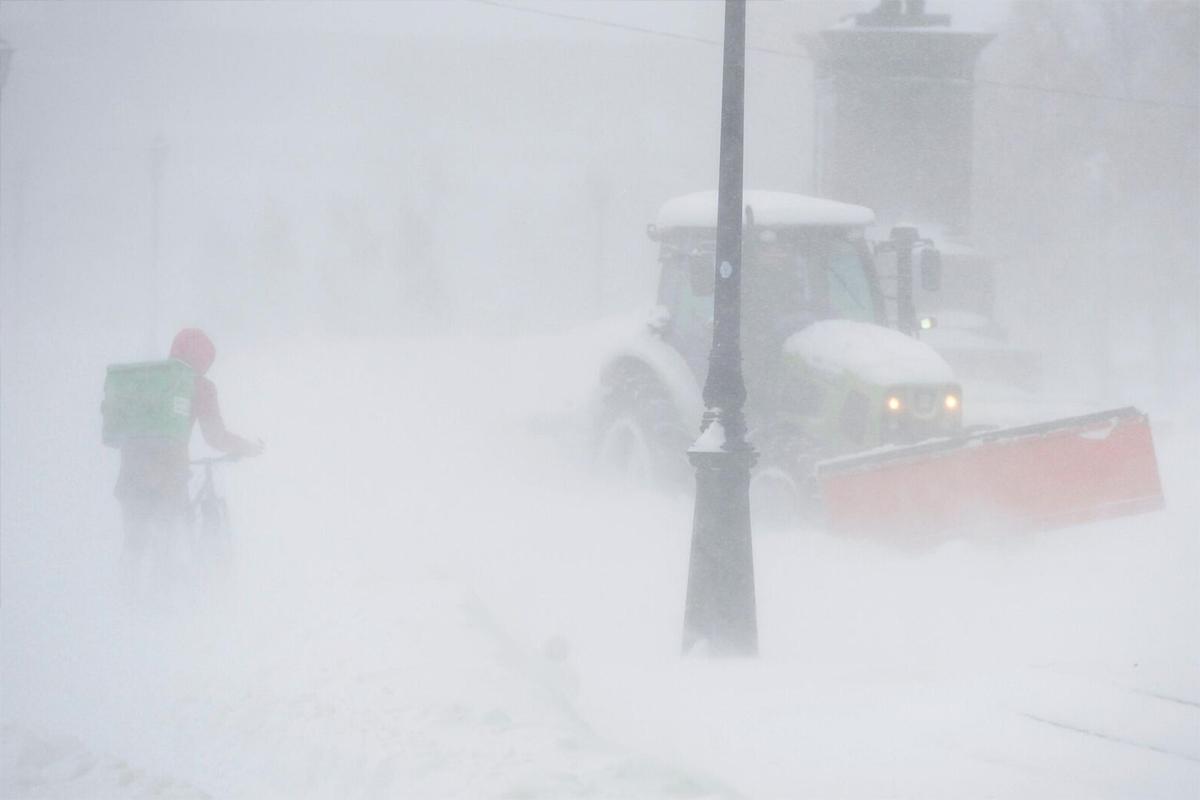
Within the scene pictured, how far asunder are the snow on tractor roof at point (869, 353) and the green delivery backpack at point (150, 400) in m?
Result: 4.65

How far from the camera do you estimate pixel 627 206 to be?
57.3 m

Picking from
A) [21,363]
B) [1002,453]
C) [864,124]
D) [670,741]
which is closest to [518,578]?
[1002,453]

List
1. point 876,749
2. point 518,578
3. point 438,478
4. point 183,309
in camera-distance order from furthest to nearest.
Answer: point 183,309 < point 438,478 < point 518,578 < point 876,749

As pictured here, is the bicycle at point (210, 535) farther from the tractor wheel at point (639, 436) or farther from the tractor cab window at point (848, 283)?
the tractor cab window at point (848, 283)

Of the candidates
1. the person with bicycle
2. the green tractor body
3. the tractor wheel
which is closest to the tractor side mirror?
the green tractor body

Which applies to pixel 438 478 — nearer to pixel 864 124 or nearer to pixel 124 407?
pixel 124 407

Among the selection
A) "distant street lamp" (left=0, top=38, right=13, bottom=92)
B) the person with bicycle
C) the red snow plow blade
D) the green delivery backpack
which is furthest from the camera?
"distant street lamp" (left=0, top=38, right=13, bottom=92)

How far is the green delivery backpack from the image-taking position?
8.45 m

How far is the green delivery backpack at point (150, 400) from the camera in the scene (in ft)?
27.7

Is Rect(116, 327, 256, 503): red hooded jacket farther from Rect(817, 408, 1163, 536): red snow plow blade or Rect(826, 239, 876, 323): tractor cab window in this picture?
Rect(826, 239, 876, 323): tractor cab window

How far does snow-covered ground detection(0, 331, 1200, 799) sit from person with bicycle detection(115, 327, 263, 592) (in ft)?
1.37

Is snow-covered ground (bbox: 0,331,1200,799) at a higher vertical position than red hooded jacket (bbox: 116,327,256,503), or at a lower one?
lower

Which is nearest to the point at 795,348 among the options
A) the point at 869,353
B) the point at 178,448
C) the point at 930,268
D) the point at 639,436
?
the point at 869,353

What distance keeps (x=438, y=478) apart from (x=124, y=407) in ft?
22.8
